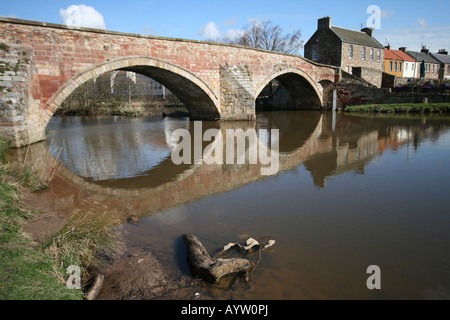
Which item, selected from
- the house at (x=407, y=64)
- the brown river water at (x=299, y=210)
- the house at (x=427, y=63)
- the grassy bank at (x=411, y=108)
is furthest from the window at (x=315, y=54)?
the brown river water at (x=299, y=210)

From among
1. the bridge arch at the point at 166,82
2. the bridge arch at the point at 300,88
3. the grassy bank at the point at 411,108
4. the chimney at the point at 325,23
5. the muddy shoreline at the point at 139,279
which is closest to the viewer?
the muddy shoreline at the point at 139,279

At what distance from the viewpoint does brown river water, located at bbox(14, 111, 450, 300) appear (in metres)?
3.14

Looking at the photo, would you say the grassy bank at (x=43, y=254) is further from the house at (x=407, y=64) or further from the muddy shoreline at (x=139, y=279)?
the house at (x=407, y=64)

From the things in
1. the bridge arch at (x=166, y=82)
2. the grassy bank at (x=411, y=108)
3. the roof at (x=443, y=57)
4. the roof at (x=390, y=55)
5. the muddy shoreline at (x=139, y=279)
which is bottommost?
the muddy shoreline at (x=139, y=279)

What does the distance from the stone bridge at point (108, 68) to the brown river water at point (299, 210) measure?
193cm

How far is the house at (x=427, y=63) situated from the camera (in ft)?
142

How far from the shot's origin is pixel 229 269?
322 centimetres

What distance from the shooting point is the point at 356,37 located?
32.5 m

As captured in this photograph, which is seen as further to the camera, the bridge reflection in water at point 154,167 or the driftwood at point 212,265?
the bridge reflection in water at point 154,167

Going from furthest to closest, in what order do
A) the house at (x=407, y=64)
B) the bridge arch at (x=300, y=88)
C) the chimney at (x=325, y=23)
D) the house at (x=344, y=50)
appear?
the house at (x=407, y=64)
the chimney at (x=325, y=23)
the house at (x=344, y=50)
the bridge arch at (x=300, y=88)

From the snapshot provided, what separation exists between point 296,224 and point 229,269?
1540mm

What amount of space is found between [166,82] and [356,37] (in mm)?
24964

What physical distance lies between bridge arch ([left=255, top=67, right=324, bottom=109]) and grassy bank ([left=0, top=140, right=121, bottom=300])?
61.4 feet
